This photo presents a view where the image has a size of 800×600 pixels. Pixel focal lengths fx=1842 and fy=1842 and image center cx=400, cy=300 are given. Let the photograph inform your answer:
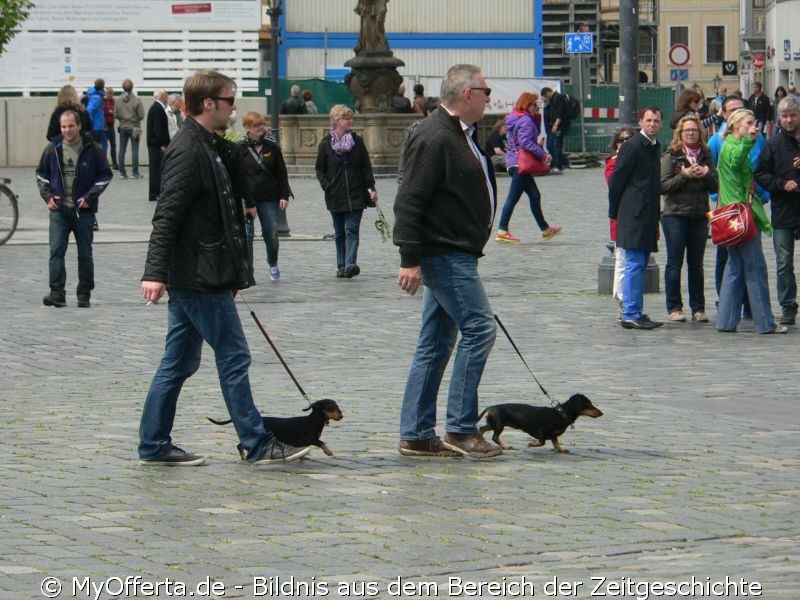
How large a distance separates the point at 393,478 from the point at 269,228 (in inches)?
381

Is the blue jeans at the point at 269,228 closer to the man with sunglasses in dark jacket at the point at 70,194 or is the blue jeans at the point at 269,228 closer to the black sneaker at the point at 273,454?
the man with sunglasses in dark jacket at the point at 70,194

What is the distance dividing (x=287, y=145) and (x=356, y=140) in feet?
64.4

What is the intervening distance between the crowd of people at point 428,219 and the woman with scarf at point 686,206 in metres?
0.01

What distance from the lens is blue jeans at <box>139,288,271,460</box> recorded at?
808cm

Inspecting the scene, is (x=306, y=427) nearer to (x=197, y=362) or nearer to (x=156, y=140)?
(x=197, y=362)

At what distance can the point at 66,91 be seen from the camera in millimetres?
16031

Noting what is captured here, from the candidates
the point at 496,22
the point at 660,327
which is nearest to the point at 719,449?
the point at 660,327

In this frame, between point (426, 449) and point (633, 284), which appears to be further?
point (633, 284)

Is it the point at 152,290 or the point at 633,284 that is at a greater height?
the point at 152,290

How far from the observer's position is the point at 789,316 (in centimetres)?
1408

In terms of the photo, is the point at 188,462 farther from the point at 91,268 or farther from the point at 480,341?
the point at 91,268


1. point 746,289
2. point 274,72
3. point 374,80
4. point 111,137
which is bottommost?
point 746,289

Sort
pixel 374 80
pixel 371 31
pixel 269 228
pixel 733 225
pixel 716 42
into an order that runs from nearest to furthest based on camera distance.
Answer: pixel 733 225 → pixel 269 228 → pixel 374 80 → pixel 371 31 → pixel 716 42

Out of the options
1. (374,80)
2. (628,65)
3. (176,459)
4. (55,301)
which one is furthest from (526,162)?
(374,80)
